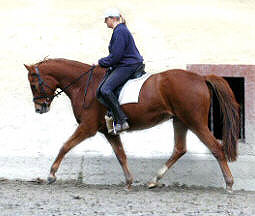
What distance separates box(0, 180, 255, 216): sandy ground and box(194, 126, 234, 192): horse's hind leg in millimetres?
201

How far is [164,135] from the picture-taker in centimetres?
1031

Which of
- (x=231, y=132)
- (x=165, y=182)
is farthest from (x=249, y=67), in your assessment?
(x=165, y=182)

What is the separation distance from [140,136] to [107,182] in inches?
34.1

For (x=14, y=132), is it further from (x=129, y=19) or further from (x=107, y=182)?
(x=129, y=19)

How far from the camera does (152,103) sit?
30.1 feet

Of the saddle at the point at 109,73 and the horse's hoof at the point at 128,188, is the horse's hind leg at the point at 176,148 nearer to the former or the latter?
the horse's hoof at the point at 128,188

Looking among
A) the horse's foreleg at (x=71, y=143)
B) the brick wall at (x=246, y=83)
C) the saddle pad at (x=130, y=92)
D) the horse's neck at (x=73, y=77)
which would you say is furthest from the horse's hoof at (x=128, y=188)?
the brick wall at (x=246, y=83)

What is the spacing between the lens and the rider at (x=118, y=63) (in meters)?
9.05

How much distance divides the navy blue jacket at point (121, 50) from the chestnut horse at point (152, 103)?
0.33 meters

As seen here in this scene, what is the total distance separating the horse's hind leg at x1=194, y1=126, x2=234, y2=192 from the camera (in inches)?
360

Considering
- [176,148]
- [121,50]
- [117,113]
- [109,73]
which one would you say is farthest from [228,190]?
[121,50]

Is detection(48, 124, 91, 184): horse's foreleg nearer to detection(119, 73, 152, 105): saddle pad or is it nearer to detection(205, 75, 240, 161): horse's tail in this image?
detection(119, 73, 152, 105): saddle pad

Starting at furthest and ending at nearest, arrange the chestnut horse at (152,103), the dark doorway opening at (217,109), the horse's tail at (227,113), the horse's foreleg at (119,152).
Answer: the dark doorway opening at (217,109) < the horse's foreleg at (119,152) < the horse's tail at (227,113) < the chestnut horse at (152,103)

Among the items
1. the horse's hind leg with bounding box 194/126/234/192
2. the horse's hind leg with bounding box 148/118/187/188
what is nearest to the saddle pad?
the horse's hind leg with bounding box 148/118/187/188
